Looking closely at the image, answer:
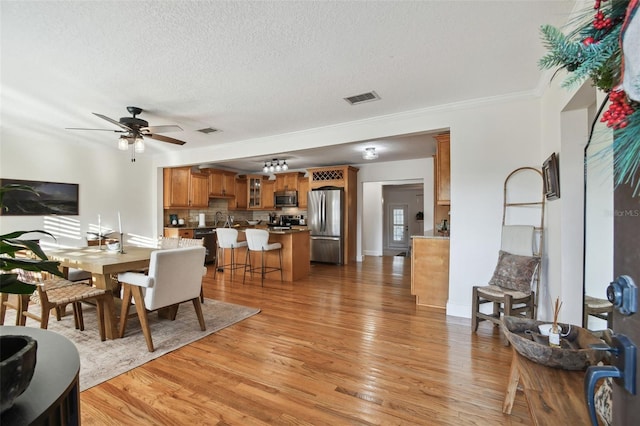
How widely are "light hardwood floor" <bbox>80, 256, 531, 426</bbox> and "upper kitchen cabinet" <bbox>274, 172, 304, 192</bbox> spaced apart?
468cm

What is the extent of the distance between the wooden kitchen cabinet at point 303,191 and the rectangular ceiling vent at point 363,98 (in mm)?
4335

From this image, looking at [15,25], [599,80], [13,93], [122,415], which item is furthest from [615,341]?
[13,93]

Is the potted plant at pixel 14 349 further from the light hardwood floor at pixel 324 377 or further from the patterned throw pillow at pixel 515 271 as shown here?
the patterned throw pillow at pixel 515 271

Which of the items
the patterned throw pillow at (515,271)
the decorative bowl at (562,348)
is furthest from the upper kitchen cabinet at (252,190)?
the decorative bowl at (562,348)

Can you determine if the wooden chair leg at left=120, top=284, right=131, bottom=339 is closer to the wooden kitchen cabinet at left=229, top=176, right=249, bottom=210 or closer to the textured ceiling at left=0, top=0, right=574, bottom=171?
the textured ceiling at left=0, top=0, right=574, bottom=171

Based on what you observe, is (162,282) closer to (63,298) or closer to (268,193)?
(63,298)

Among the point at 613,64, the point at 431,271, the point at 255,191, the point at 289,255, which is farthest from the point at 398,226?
the point at 613,64

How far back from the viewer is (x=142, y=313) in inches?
103

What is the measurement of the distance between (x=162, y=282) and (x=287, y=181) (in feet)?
18.0

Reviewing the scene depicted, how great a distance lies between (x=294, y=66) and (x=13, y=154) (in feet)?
15.7

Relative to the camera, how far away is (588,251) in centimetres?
209

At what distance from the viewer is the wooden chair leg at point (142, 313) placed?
255 centimetres

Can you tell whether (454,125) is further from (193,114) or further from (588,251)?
(193,114)

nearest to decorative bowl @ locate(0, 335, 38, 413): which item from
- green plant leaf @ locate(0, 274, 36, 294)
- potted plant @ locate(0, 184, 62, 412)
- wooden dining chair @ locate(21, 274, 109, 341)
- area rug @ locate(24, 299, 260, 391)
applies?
potted plant @ locate(0, 184, 62, 412)
